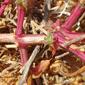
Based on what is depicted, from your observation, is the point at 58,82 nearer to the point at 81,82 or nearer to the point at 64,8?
the point at 81,82

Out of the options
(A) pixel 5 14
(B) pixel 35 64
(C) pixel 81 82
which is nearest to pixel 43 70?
(B) pixel 35 64

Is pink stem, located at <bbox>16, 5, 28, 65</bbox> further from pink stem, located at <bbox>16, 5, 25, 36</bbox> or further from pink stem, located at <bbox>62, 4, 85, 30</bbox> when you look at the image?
pink stem, located at <bbox>62, 4, 85, 30</bbox>

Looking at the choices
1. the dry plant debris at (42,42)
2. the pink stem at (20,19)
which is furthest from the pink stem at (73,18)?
the pink stem at (20,19)

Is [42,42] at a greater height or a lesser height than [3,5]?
lesser

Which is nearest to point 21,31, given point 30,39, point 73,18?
point 30,39

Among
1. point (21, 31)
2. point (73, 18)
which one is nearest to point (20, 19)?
point (21, 31)

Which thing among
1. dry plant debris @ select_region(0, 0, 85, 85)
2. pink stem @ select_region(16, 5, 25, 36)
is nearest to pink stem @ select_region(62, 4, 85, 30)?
dry plant debris @ select_region(0, 0, 85, 85)

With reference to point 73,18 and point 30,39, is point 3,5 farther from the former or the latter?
point 73,18

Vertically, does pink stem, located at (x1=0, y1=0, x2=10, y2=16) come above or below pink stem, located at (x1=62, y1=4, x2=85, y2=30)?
above

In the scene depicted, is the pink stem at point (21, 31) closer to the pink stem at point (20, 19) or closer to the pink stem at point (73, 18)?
the pink stem at point (20, 19)
